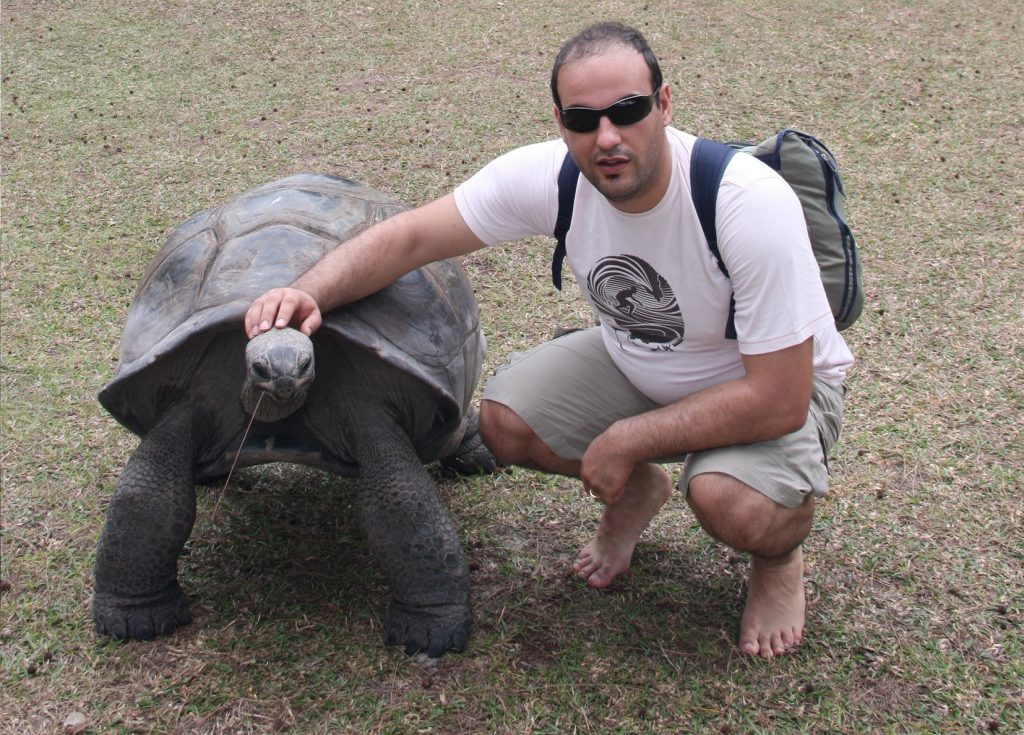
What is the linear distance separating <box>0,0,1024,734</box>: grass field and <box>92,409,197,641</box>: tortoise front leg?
6 cm

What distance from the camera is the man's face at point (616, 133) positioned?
200 cm

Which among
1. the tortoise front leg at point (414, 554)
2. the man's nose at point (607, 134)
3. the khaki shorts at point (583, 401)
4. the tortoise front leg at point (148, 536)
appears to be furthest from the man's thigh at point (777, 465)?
the tortoise front leg at point (148, 536)

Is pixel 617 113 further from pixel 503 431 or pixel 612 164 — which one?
pixel 503 431

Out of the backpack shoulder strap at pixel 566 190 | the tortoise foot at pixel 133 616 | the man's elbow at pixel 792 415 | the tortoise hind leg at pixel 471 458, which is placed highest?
the backpack shoulder strap at pixel 566 190

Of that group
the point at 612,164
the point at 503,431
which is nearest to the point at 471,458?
the point at 503,431

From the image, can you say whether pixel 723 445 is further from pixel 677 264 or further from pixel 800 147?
pixel 800 147

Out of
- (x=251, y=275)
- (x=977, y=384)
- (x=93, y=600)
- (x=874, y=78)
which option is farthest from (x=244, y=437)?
(x=874, y=78)

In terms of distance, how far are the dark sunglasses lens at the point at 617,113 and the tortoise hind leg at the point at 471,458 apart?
123cm

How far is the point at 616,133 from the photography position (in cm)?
201

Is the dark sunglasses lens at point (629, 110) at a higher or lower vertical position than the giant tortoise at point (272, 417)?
higher

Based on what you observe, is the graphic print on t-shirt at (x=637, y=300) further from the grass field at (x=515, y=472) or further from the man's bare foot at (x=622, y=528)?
the grass field at (x=515, y=472)

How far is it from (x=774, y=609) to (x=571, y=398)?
652mm

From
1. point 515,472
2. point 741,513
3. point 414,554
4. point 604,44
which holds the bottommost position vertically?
point 515,472

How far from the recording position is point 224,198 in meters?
4.70
